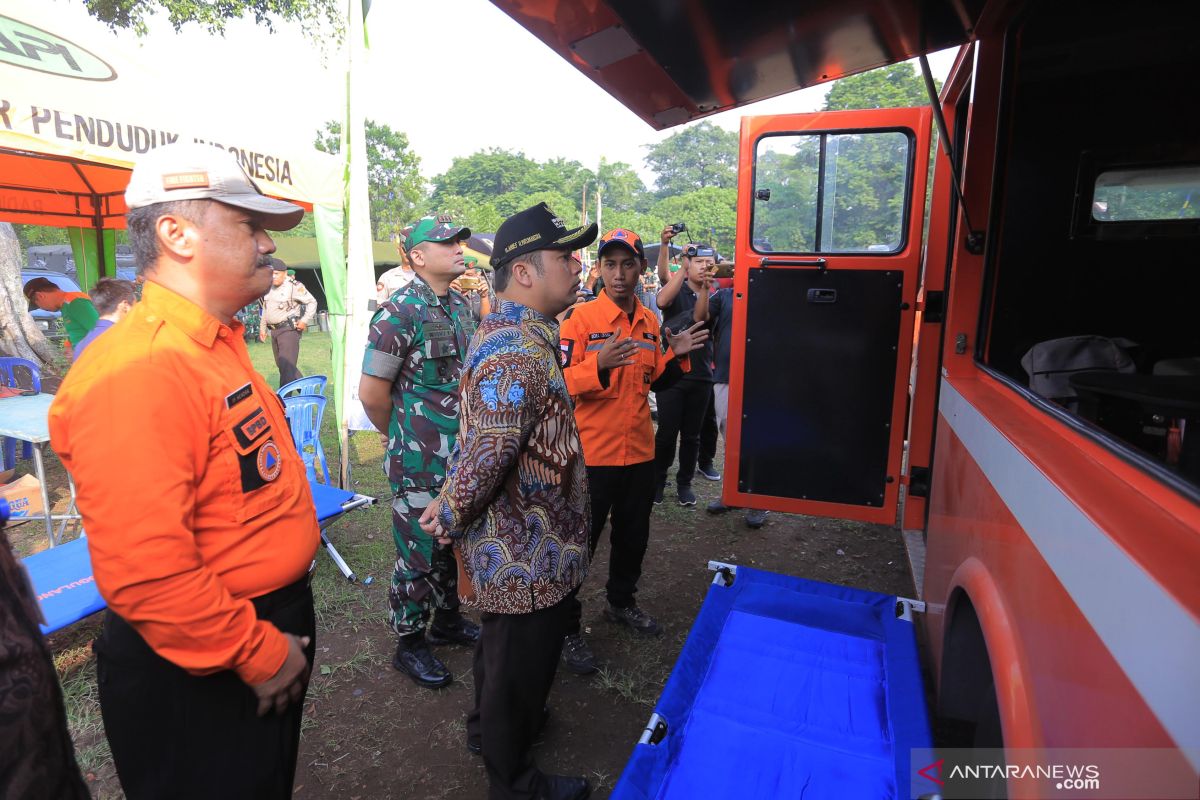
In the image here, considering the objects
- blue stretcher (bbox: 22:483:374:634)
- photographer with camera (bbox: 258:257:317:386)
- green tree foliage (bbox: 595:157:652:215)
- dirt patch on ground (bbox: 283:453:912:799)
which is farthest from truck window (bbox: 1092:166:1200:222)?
green tree foliage (bbox: 595:157:652:215)

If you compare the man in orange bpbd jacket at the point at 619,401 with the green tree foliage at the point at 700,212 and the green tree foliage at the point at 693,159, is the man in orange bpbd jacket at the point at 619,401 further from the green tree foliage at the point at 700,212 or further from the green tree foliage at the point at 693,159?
the green tree foliage at the point at 693,159

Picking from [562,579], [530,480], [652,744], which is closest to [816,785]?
[652,744]

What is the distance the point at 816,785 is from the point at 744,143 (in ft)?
10.6

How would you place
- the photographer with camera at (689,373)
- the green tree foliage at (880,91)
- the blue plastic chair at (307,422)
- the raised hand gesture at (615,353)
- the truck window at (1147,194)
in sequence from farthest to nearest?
→ the green tree foliage at (880,91), the photographer with camera at (689,373), the blue plastic chair at (307,422), the truck window at (1147,194), the raised hand gesture at (615,353)

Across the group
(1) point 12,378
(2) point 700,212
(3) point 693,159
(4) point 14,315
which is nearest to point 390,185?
(2) point 700,212

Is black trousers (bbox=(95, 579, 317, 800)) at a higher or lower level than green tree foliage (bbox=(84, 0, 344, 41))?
lower

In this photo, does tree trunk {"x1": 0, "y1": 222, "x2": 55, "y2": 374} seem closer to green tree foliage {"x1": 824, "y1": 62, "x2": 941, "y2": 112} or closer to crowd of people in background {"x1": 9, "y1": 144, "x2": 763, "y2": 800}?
crowd of people in background {"x1": 9, "y1": 144, "x2": 763, "y2": 800}

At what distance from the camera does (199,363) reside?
1.31 metres

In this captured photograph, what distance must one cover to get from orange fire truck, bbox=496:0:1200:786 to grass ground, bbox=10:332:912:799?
0.75 meters

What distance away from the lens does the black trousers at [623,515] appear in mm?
3133

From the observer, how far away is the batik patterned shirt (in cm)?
184

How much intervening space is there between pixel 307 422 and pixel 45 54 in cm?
251

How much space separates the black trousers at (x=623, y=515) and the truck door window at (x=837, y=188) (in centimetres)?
166

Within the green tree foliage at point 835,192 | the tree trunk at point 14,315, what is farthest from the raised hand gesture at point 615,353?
the tree trunk at point 14,315
